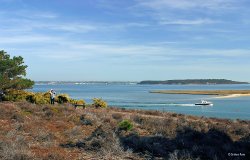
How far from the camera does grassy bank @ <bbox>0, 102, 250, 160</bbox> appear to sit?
15477mm

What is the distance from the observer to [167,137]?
20.1 metres

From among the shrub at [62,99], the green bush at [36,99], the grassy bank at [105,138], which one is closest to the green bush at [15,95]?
the green bush at [36,99]

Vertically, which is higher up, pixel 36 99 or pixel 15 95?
pixel 15 95

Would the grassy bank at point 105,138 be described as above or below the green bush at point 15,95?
below

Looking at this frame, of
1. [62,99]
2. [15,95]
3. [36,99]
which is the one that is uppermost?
[15,95]

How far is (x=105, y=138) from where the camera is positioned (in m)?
17.3

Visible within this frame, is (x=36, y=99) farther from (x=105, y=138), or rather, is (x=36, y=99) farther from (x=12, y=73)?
(x=105, y=138)

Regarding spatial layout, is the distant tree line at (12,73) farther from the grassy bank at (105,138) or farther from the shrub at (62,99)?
the grassy bank at (105,138)

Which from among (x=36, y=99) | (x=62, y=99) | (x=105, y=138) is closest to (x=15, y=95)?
(x=36, y=99)

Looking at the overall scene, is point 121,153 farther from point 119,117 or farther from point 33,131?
point 119,117

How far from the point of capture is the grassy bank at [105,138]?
15.5 m

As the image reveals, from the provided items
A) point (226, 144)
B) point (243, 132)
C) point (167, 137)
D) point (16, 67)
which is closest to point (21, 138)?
point (167, 137)

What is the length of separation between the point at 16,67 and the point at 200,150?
28014mm

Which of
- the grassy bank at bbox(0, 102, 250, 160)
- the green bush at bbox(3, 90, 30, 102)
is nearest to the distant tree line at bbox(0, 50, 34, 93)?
the green bush at bbox(3, 90, 30, 102)
